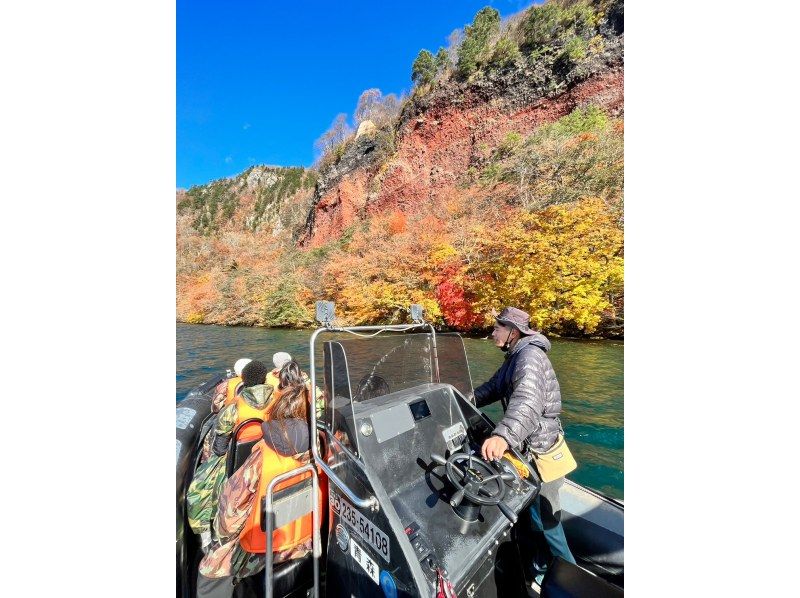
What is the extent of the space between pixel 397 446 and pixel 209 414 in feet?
7.55

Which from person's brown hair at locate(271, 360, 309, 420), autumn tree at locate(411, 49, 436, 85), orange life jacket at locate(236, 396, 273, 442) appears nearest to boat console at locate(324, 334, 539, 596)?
person's brown hair at locate(271, 360, 309, 420)

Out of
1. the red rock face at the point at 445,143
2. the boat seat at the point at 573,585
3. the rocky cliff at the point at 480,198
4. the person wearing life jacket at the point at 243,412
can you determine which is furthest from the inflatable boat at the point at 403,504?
the red rock face at the point at 445,143

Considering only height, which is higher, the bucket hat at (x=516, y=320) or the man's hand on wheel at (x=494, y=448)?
the bucket hat at (x=516, y=320)

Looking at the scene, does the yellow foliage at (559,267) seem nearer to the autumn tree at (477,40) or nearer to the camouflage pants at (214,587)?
the camouflage pants at (214,587)

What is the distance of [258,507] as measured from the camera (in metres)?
1.55

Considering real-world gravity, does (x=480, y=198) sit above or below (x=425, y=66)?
below

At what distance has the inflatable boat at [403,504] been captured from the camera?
1245 mm

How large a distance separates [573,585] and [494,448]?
0.51 m

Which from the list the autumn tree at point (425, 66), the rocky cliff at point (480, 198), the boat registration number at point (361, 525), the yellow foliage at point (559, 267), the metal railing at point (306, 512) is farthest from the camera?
the autumn tree at point (425, 66)

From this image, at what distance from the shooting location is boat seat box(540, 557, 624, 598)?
3.62 feet

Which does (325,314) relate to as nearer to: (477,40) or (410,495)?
(410,495)

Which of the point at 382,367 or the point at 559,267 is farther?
the point at 559,267

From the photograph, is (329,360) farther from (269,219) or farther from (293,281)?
(269,219)

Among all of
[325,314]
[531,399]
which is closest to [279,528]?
[325,314]
